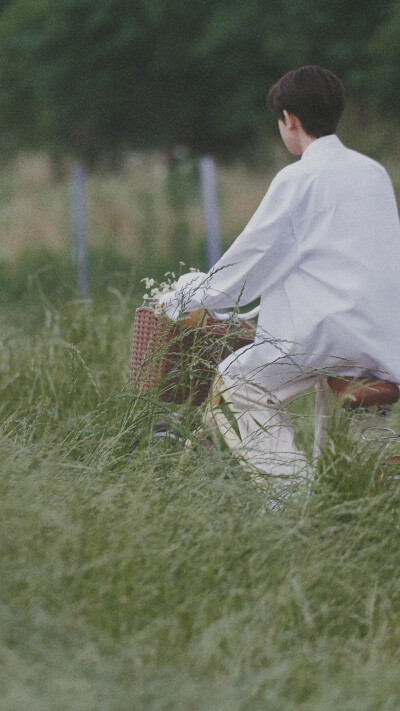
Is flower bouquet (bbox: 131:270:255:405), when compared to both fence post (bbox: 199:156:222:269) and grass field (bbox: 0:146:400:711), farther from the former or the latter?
fence post (bbox: 199:156:222:269)

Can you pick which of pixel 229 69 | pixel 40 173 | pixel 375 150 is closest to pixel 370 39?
Answer: pixel 229 69

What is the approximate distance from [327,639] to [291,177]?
1625mm

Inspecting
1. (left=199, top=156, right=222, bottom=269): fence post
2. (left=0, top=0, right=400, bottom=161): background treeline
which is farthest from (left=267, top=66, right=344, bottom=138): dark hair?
(left=0, top=0, right=400, bottom=161): background treeline

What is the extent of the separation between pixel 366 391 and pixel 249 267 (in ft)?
1.89

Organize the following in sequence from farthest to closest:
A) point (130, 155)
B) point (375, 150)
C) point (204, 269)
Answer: point (130, 155) → point (375, 150) → point (204, 269)

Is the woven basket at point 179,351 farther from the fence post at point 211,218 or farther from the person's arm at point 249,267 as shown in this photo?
the fence post at point 211,218

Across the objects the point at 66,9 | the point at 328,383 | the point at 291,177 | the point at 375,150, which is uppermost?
the point at 66,9

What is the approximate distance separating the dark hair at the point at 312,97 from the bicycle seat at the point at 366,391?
35.1 inches

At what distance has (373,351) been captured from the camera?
3.81m

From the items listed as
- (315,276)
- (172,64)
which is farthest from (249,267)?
(172,64)

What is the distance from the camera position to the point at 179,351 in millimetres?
4090

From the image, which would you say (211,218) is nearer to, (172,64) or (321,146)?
(321,146)

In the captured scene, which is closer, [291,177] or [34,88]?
[291,177]

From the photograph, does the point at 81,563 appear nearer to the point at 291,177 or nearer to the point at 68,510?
the point at 68,510
